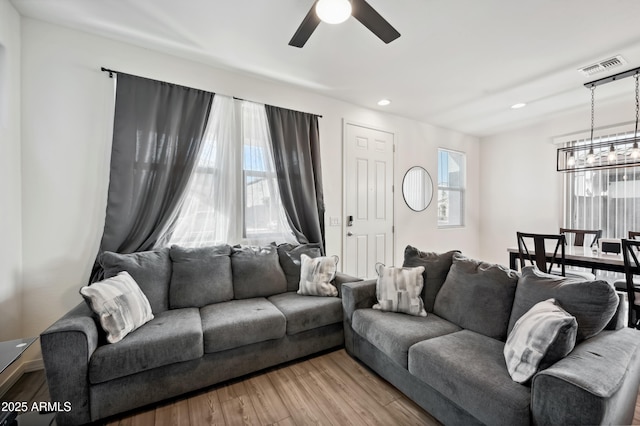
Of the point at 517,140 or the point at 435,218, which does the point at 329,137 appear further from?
the point at 517,140

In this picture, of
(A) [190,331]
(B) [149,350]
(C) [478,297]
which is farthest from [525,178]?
(B) [149,350]

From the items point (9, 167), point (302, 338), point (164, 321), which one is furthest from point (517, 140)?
point (9, 167)

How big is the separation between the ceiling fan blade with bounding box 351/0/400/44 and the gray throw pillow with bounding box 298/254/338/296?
1927 mm

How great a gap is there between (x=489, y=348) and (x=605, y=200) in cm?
382

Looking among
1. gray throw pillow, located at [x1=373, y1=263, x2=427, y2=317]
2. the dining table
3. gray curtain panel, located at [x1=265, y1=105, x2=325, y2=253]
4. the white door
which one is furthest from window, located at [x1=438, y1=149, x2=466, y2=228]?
gray throw pillow, located at [x1=373, y1=263, x2=427, y2=317]

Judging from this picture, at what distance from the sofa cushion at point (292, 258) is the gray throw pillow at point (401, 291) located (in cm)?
89

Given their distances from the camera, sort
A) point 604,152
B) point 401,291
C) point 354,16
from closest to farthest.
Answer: point 354,16 < point 401,291 < point 604,152

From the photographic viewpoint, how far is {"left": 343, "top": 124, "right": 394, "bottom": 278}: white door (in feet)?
12.3

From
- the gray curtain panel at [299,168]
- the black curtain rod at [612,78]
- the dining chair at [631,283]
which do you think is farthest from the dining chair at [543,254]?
the gray curtain panel at [299,168]

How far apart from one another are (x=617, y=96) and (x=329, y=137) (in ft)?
12.3

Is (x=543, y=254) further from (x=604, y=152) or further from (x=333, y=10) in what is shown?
(x=333, y=10)

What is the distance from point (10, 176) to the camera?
2.00 meters

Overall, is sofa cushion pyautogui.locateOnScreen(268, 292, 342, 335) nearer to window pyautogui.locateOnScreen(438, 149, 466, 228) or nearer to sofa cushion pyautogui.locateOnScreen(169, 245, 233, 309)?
sofa cushion pyautogui.locateOnScreen(169, 245, 233, 309)

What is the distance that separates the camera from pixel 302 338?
89.7 inches
